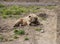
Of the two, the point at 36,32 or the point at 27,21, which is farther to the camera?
the point at 27,21

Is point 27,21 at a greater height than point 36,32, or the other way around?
point 27,21

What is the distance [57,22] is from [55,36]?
238 centimetres

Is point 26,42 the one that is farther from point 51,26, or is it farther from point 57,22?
point 57,22

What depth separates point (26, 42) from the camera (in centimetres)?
877

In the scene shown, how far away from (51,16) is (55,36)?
4282 millimetres

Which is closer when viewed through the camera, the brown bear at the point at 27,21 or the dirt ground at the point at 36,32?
the dirt ground at the point at 36,32

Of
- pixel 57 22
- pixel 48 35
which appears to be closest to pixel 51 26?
pixel 57 22

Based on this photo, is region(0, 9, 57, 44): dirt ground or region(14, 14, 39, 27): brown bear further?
region(14, 14, 39, 27): brown bear

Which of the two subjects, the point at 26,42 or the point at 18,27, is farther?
the point at 18,27

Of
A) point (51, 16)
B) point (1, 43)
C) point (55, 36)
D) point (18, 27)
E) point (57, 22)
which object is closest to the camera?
point (1, 43)

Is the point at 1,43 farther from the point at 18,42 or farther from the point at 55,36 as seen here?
the point at 55,36

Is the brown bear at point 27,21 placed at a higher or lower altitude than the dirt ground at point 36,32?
higher

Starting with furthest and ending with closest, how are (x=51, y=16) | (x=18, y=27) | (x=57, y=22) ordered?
(x=51, y=16), (x=57, y=22), (x=18, y=27)

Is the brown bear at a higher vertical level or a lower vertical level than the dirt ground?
higher
